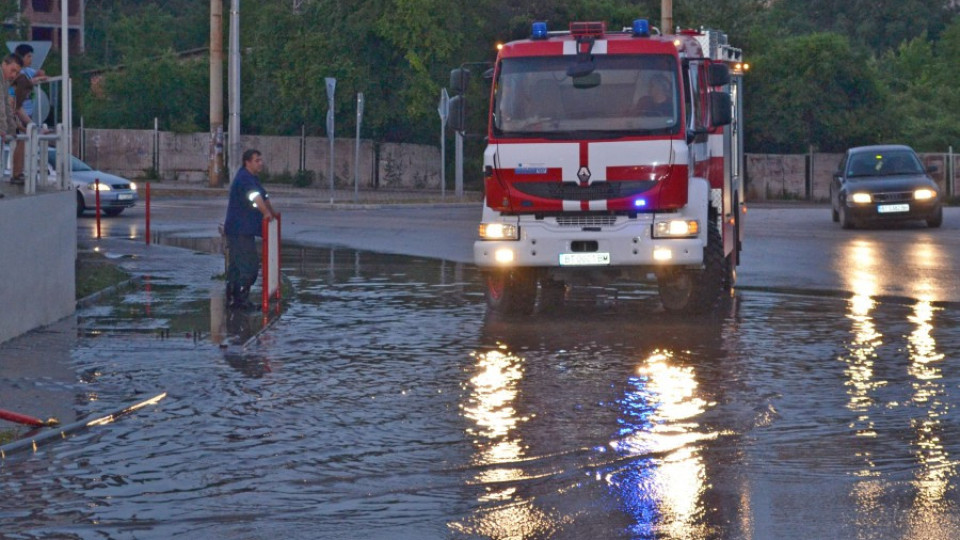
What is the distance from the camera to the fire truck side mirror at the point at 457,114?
16.2m

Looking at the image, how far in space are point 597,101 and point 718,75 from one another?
4.16 feet

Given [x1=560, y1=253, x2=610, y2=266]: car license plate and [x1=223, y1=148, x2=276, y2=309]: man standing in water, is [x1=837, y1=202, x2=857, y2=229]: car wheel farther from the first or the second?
[x1=223, y1=148, x2=276, y2=309]: man standing in water

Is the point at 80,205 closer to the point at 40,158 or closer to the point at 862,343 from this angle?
the point at 40,158

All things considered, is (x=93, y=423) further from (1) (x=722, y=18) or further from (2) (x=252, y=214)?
(1) (x=722, y=18)

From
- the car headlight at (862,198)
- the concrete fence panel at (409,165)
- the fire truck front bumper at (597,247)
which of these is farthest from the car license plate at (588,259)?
the concrete fence panel at (409,165)

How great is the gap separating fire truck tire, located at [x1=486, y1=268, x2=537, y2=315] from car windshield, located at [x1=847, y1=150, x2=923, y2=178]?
53.6ft

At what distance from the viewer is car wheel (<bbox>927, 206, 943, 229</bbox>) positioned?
99.1 feet

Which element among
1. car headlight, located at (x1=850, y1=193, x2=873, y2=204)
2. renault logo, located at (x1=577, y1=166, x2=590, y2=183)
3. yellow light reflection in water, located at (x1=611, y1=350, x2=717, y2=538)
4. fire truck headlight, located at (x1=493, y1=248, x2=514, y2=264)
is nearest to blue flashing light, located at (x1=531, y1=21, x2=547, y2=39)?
renault logo, located at (x1=577, y1=166, x2=590, y2=183)

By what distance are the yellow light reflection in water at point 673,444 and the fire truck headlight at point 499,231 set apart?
320 centimetres

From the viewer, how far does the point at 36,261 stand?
47.3ft

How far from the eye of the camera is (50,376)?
461 inches

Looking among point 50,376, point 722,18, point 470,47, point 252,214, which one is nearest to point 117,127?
Result: point 470,47

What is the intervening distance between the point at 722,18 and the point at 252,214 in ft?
144

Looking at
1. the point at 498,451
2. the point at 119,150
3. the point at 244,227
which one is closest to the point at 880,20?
the point at 119,150
